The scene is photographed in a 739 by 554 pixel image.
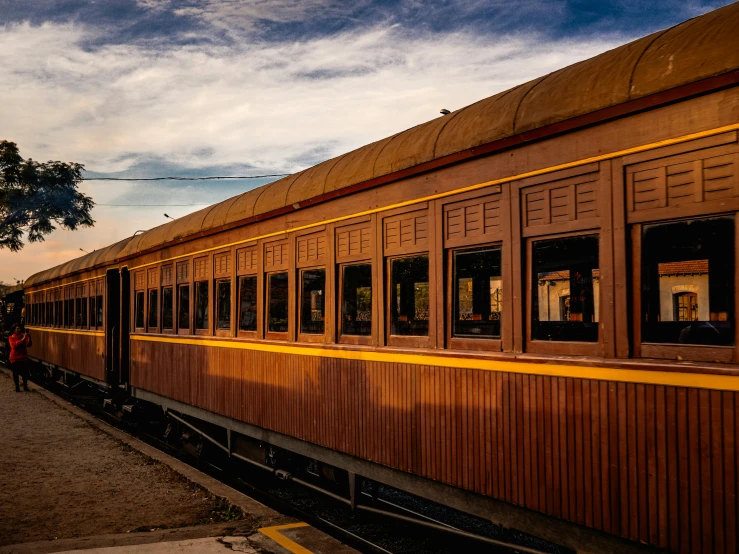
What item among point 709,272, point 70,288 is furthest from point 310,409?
point 70,288

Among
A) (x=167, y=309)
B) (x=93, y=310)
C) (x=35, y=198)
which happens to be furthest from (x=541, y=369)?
(x=35, y=198)

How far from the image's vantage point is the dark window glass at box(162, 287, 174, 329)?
1052cm

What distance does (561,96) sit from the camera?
13.5ft

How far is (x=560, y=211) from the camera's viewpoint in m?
4.11

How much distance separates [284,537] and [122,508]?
195 centimetres

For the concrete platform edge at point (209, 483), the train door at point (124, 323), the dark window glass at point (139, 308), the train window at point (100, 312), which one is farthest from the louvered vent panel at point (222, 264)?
the train window at point (100, 312)

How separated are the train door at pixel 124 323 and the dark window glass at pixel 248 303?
5.63 m

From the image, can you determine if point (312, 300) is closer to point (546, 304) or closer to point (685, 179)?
point (546, 304)

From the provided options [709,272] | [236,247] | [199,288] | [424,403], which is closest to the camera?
[709,272]

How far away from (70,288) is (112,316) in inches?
192

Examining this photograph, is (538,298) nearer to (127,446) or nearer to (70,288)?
(127,446)

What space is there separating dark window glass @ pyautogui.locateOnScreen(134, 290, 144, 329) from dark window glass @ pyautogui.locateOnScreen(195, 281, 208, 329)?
2977mm

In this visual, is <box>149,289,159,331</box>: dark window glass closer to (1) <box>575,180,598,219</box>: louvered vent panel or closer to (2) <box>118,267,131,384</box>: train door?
(2) <box>118,267,131,384</box>: train door

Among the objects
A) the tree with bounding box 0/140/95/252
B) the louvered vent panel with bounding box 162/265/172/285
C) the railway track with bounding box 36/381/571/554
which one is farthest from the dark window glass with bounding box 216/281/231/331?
the tree with bounding box 0/140/95/252
